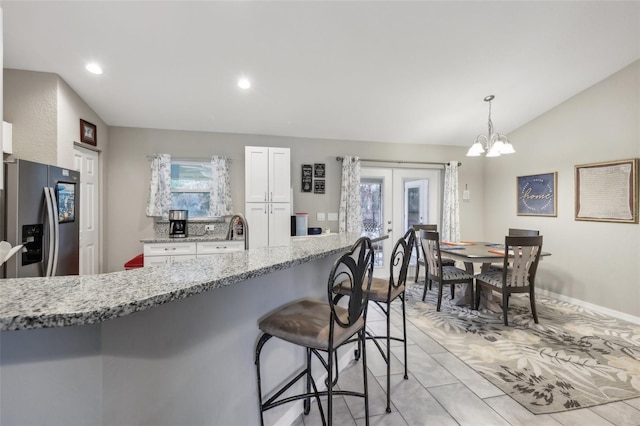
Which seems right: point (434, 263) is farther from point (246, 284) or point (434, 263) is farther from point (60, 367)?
point (60, 367)

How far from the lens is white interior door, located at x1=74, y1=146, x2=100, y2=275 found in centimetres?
338

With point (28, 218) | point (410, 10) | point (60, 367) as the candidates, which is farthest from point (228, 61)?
point (60, 367)

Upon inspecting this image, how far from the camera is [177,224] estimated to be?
3.98 metres

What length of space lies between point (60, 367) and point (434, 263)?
11.7 ft

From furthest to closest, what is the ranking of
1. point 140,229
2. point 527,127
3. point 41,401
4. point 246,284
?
point 527,127 < point 140,229 < point 246,284 < point 41,401

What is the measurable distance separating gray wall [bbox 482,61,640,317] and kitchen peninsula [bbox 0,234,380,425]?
161 inches

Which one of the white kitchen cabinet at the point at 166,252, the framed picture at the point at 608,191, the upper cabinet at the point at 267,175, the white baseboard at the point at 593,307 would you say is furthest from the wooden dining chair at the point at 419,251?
the white kitchen cabinet at the point at 166,252

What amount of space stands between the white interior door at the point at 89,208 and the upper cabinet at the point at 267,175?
6.02 ft

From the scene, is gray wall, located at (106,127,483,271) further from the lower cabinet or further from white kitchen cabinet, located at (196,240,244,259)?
white kitchen cabinet, located at (196,240,244,259)

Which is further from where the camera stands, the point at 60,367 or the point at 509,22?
the point at 509,22

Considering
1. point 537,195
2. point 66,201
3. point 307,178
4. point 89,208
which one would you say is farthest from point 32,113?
point 537,195

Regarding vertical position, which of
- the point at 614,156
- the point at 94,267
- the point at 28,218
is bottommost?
the point at 94,267

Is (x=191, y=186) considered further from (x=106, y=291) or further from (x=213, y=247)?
(x=106, y=291)

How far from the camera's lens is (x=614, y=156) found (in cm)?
340
